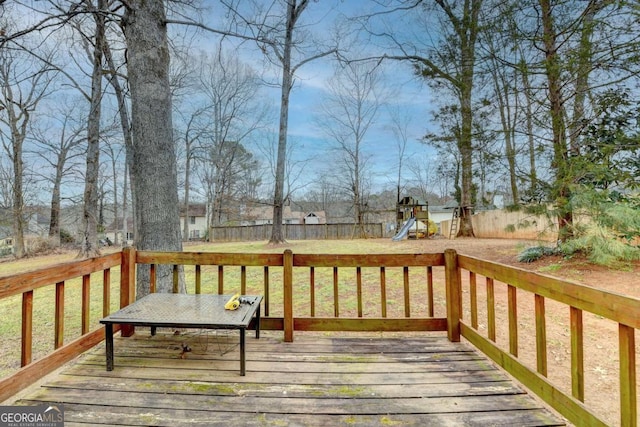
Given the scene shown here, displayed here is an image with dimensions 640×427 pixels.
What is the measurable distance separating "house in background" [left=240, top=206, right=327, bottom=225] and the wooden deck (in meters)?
25.6

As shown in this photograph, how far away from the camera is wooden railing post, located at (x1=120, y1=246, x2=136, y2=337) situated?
3.26 metres

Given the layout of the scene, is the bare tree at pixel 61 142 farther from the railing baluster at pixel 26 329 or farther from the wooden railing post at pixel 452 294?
the wooden railing post at pixel 452 294

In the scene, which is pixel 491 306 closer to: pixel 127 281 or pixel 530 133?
pixel 127 281

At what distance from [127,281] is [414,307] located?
3827 mm

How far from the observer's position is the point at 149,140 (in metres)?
3.74

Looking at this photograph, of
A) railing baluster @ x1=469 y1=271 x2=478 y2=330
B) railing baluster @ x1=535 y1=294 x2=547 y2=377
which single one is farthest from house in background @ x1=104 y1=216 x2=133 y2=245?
railing baluster @ x1=535 y1=294 x2=547 y2=377

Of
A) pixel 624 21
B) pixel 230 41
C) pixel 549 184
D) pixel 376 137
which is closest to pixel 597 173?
pixel 549 184

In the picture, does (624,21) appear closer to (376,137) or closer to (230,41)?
A: (230,41)

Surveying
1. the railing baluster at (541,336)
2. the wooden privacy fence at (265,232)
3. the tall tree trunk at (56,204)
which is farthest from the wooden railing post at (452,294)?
the tall tree trunk at (56,204)

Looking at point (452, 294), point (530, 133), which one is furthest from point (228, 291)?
point (530, 133)

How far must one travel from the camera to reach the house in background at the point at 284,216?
29425mm

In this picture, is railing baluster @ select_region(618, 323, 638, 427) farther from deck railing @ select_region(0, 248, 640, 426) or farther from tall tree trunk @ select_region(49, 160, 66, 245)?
tall tree trunk @ select_region(49, 160, 66, 245)

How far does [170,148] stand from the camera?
391cm

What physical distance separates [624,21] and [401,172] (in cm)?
1722
